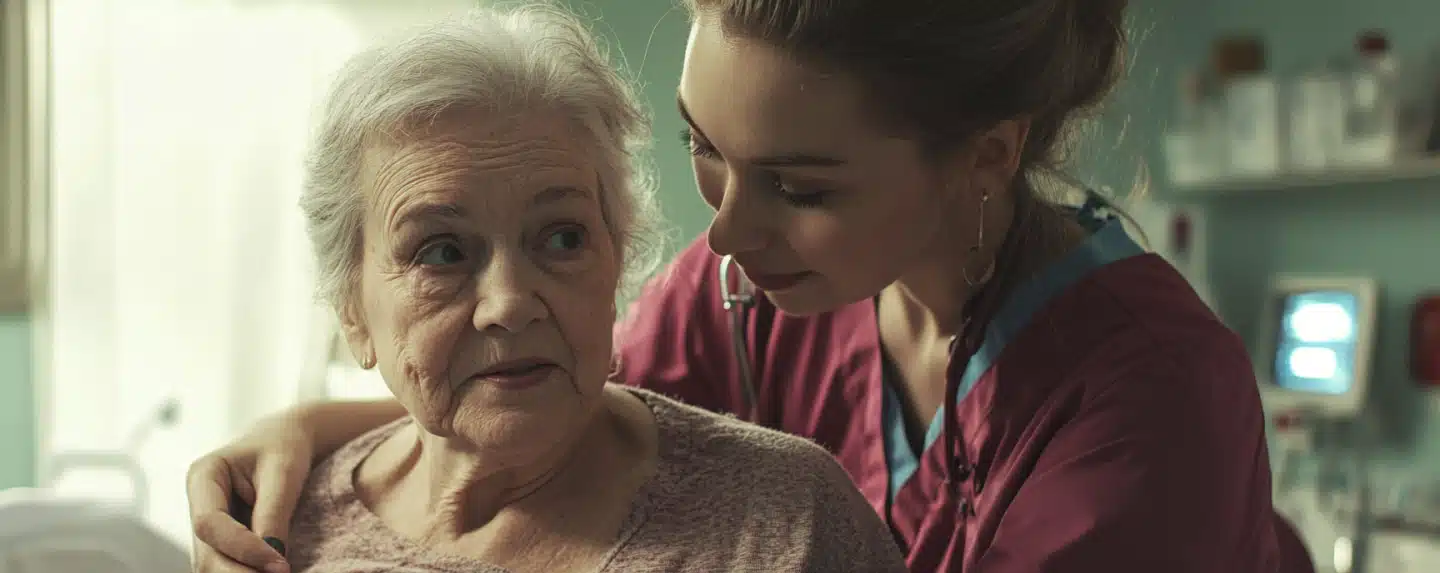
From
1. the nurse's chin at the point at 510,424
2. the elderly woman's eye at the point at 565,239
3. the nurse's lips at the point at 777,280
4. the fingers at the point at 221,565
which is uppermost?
the elderly woman's eye at the point at 565,239

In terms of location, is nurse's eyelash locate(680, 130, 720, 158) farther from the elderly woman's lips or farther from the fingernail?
the fingernail

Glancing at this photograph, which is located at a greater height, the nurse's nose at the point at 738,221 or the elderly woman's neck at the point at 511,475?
the nurse's nose at the point at 738,221

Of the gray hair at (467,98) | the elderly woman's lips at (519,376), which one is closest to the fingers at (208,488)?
the gray hair at (467,98)

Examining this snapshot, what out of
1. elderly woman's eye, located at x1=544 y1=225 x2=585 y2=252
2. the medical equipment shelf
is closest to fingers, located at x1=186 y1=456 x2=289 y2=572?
elderly woman's eye, located at x1=544 y1=225 x2=585 y2=252

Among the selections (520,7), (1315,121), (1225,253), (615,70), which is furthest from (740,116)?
(1225,253)

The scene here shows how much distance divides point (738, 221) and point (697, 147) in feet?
0.38

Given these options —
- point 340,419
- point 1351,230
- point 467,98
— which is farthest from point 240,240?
point 1351,230

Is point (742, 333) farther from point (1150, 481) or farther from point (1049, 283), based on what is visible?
point (1150, 481)

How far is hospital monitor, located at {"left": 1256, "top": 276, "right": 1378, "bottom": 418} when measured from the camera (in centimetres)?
326

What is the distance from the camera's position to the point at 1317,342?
3402 mm

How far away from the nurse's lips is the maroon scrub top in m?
0.24

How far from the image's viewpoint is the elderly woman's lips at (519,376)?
1.08 m

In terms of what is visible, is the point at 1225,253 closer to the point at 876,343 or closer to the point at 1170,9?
the point at 1170,9

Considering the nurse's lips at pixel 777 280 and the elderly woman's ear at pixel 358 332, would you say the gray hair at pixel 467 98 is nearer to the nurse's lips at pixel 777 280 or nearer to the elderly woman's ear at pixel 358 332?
the elderly woman's ear at pixel 358 332
